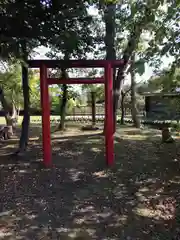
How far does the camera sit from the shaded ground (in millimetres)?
3621

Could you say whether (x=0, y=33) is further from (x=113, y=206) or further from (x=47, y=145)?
(x=113, y=206)

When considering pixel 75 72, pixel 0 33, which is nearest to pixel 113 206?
pixel 0 33

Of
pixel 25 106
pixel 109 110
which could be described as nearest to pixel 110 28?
pixel 109 110

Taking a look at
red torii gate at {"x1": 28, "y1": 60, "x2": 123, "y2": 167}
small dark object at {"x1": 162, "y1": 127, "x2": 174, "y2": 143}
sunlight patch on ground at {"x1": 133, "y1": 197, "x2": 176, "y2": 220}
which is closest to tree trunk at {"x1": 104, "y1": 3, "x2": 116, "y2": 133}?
red torii gate at {"x1": 28, "y1": 60, "x2": 123, "y2": 167}

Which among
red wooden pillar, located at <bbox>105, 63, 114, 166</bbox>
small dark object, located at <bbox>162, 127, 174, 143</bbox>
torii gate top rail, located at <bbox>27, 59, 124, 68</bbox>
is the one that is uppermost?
torii gate top rail, located at <bbox>27, 59, 124, 68</bbox>

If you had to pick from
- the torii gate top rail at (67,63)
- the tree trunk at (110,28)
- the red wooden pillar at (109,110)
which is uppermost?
the tree trunk at (110,28)

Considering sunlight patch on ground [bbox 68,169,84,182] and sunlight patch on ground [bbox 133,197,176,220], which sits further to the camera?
sunlight patch on ground [bbox 68,169,84,182]

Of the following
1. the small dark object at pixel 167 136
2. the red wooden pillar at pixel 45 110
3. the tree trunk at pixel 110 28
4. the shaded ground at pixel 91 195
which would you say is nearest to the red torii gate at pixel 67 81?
the red wooden pillar at pixel 45 110

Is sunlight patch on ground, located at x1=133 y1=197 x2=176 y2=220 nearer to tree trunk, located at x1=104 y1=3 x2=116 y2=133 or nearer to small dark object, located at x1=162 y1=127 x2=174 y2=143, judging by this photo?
small dark object, located at x1=162 y1=127 x2=174 y2=143

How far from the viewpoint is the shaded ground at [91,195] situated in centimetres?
362

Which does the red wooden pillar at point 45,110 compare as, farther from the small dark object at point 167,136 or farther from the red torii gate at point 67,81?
the small dark object at point 167,136

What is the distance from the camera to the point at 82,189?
4.92 meters

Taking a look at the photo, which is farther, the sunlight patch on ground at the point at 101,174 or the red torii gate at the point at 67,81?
the red torii gate at the point at 67,81

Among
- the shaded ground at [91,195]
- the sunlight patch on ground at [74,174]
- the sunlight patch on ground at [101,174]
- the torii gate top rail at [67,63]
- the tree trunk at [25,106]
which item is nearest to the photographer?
the shaded ground at [91,195]
